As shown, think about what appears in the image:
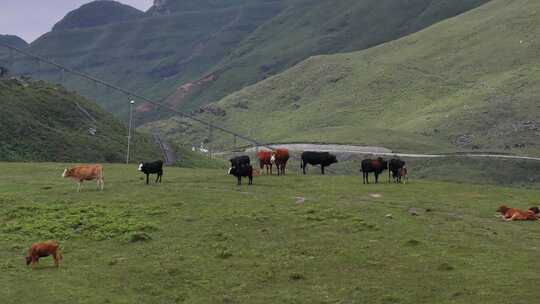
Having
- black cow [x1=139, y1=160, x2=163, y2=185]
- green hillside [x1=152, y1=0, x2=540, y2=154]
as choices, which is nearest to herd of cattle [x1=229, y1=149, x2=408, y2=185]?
Result: black cow [x1=139, y1=160, x2=163, y2=185]

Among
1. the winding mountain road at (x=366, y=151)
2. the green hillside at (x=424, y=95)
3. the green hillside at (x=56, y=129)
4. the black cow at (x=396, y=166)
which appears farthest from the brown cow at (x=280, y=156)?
the green hillside at (x=424, y=95)

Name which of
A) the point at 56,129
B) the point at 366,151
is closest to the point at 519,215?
the point at 56,129

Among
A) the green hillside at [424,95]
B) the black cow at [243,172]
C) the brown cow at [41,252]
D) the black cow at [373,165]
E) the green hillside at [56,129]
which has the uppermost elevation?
the green hillside at [424,95]

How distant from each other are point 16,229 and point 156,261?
306 inches

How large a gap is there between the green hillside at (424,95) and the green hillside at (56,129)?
47043 mm

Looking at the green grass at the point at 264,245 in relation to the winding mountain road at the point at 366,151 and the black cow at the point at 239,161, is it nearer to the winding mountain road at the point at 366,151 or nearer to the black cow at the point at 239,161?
the black cow at the point at 239,161

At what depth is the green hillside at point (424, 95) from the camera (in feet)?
394

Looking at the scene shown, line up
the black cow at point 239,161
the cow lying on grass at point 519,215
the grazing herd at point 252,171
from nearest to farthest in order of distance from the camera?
the grazing herd at point 252,171, the cow lying on grass at point 519,215, the black cow at point 239,161

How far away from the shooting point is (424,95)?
150875mm

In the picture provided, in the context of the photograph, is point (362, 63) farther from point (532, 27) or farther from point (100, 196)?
point (100, 196)

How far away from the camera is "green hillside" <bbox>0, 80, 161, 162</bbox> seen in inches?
2729

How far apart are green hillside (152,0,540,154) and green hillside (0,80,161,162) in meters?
47.0

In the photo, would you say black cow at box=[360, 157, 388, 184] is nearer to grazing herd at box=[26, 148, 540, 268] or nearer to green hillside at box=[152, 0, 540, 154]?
grazing herd at box=[26, 148, 540, 268]

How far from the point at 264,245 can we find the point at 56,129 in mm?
53361
